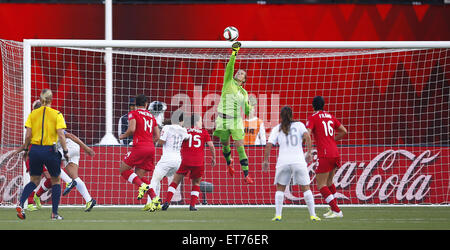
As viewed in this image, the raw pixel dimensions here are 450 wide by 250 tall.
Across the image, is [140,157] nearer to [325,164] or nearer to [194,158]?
[194,158]

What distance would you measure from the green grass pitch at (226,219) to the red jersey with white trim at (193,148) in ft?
2.90

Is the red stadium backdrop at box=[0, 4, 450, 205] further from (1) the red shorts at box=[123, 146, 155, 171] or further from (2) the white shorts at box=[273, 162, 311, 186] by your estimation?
(2) the white shorts at box=[273, 162, 311, 186]

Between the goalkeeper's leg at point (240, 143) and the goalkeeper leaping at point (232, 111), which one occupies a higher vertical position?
the goalkeeper leaping at point (232, 111)

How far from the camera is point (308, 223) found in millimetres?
10359

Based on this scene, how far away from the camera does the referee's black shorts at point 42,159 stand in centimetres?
1038

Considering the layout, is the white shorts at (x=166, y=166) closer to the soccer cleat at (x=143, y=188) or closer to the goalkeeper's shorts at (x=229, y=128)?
the soccer cleat at (x=143, y=188)

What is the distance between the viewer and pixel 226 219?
1113 centimetres

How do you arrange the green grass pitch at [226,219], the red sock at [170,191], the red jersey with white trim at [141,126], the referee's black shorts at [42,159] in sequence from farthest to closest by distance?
the red sock at [170,191] → the red jersey with white trim at [141,126] → the referee's black shorts at [42,159] → the green grass pitch at [226,219]

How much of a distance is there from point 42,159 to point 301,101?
9346mm

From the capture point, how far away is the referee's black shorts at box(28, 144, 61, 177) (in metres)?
10.4

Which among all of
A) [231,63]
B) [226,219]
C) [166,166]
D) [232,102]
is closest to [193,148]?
[166,166]

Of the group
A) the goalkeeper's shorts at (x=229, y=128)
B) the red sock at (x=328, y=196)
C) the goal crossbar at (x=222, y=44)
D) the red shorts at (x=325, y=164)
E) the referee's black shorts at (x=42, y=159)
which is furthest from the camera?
the goal crossbar at (x=222, y=44)

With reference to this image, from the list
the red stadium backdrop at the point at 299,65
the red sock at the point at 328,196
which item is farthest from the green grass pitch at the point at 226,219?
the red stadium backdrop at the point at 299,65

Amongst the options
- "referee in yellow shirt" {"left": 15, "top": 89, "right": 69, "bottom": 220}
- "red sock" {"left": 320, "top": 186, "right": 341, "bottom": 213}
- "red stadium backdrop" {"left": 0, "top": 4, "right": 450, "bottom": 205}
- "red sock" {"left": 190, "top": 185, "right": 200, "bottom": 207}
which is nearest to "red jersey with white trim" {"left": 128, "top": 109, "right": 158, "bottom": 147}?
"red sock" {"left": 190, "top": 185, "right": 200, "bottom": 207}
